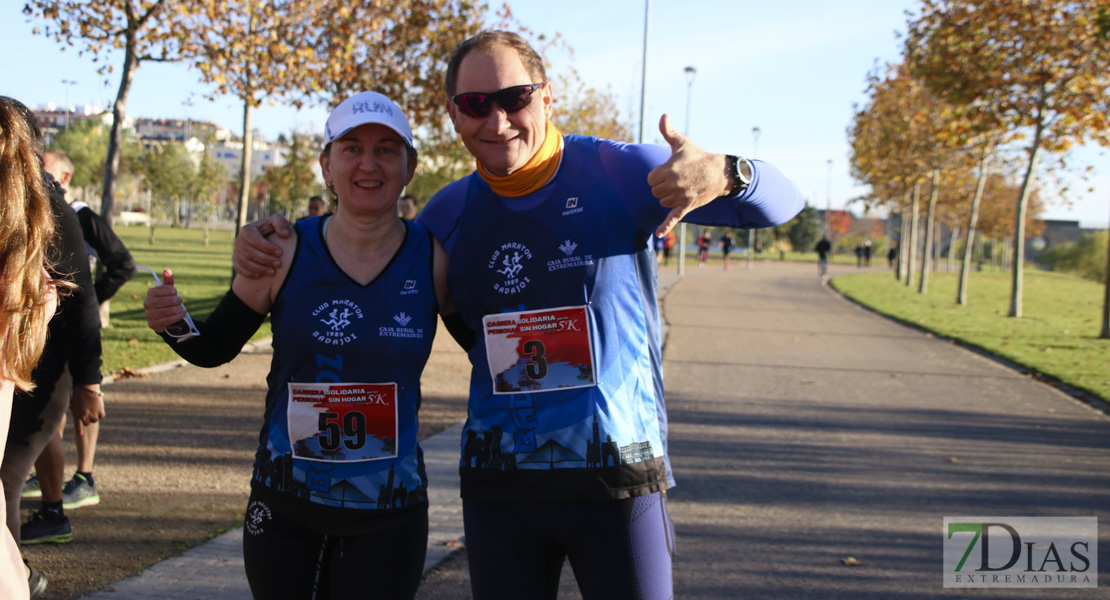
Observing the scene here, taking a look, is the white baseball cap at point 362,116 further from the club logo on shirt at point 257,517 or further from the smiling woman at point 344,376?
the club logo on shirt at point 257,517

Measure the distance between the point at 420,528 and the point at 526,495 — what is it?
0.43 metres

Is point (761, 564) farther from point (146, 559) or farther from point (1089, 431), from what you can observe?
point (1089, 431)

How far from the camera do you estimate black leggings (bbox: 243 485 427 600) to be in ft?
7.80

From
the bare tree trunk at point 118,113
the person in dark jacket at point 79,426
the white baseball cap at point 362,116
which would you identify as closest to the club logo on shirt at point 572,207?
the white baseball cap at point 362,116

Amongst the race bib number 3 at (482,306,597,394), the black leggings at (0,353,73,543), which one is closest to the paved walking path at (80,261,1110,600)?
the black leggings at (0,353,73,543)

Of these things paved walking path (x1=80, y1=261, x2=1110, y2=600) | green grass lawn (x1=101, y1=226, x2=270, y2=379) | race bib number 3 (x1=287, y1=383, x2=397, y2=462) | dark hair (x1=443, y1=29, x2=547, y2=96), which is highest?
dark hair (x1=443, y1=29, x2=547, y2=96)

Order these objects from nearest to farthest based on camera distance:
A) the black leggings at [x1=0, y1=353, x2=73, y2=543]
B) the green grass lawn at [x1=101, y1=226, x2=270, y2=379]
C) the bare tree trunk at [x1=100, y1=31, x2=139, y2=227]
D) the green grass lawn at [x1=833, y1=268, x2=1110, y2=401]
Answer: the black leggings at [x1=0, y1=353, x2=73, y2=543]
the green grass lawn at [x1=101, y1=226, x2=270, y2=379]
the bare tree trunk at [x1=100, y1=31, x2=139, y2=227]
the green grass lawn at [x1=833, y1=268, x2=1110, y2=401]

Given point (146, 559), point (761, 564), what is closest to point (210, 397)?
point (146, 559)

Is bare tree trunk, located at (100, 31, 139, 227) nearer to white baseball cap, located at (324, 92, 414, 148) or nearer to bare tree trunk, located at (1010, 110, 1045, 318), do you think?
white baseball cap, located at (324, 92, 414, 148)

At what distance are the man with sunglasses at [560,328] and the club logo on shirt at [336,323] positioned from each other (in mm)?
212

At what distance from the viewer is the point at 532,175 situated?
235cm

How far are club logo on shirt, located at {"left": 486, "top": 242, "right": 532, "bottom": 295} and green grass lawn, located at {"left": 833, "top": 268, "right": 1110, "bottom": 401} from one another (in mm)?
9822

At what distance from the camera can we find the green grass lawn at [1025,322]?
12422 millimetres

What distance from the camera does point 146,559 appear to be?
4234mm
